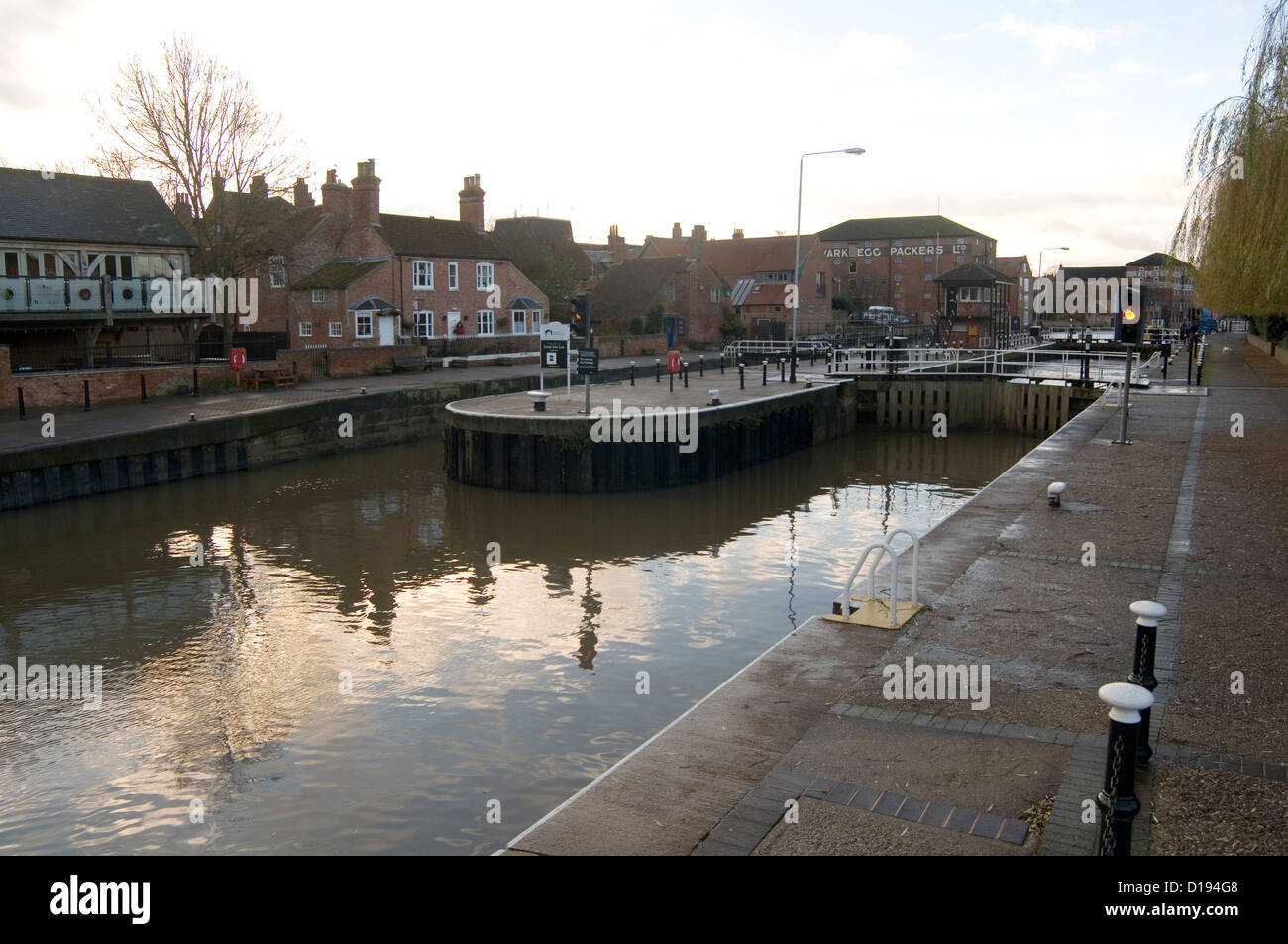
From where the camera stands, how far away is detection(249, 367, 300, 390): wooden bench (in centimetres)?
3409

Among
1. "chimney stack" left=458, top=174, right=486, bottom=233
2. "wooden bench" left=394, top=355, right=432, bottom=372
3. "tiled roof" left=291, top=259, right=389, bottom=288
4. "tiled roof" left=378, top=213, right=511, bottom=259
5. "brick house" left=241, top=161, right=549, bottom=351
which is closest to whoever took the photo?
"wooden bench" left=394, top=355, right=432, bottom=372

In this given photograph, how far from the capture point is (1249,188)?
1425cm

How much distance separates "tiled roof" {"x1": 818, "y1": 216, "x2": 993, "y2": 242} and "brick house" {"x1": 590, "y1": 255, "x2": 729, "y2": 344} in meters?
38.5

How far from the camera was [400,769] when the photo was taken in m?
9.16

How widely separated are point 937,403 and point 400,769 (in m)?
31.0

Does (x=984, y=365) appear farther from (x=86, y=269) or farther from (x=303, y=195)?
(x=303, y=195)

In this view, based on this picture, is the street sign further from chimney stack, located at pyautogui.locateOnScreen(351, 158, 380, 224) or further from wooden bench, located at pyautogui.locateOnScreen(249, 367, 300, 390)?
chimney stack, located at pyautogui.locateOnScreen(351, 158, 380, 224)

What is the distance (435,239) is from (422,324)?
4570 millimetres

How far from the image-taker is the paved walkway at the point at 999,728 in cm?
569

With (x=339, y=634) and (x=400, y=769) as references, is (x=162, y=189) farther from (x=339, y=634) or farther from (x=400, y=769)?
(x=400, y=769)

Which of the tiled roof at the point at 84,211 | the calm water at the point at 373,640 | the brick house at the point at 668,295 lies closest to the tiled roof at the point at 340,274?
the tiled roof at the point at 84,211

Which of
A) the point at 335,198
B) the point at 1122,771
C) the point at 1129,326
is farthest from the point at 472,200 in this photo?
the point at 1122,771

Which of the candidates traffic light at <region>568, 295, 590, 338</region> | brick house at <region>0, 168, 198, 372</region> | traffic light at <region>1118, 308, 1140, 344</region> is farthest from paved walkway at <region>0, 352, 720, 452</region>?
traffic light at <region>1118, 308, 1140, 344</region>
